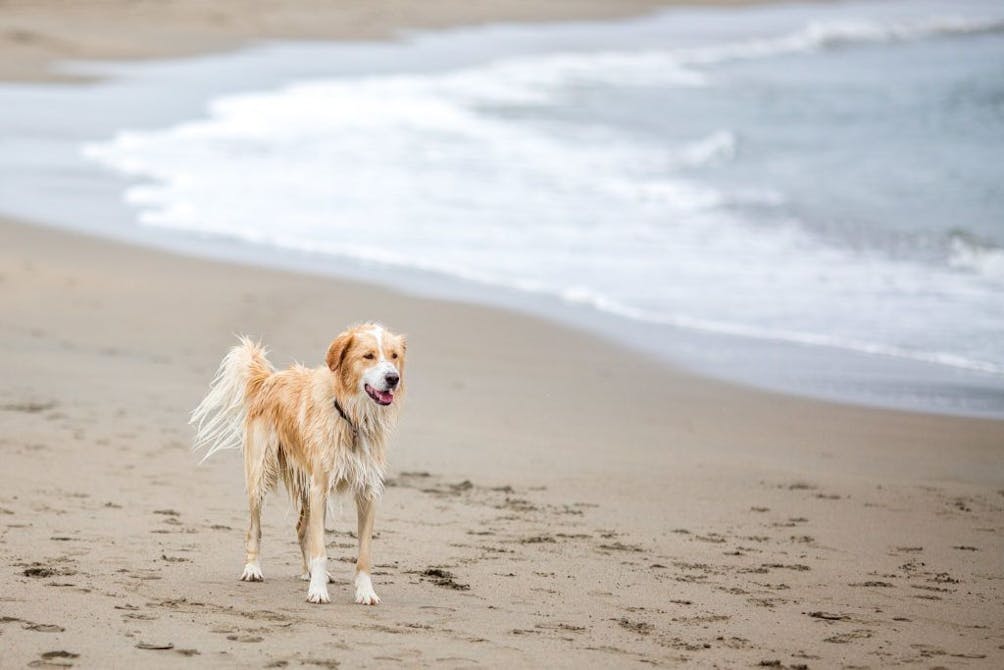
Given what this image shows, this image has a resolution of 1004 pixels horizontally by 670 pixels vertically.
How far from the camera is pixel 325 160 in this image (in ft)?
72.5

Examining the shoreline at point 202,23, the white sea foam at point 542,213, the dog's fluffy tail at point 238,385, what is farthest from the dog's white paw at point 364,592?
the shoreline at point 202,23

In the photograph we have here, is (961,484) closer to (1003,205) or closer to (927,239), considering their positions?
(927,239)

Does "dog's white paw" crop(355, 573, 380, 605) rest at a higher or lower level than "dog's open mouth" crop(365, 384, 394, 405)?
lower

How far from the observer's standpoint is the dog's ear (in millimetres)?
6316

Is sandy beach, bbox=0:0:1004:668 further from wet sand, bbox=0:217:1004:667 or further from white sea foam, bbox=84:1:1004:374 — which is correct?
white sea foam, bbox=84:1:1004:374

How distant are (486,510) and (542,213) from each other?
11027 mm

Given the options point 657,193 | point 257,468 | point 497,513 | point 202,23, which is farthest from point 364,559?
point 202,23

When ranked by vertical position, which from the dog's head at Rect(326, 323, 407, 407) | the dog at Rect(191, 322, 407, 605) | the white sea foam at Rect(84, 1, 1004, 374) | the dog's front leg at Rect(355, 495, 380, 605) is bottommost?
the dog's front leg at Rect(355, 495, 380, 605)

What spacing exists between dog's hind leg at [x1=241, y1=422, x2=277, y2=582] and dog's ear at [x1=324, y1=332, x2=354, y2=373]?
747 millimetres

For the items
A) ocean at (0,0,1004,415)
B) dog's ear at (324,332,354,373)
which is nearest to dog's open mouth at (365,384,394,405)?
dog's ear at (324,332,354,373)

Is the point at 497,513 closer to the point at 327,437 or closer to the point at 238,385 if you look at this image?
the point at 238,385

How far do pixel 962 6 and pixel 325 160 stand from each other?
128 ft

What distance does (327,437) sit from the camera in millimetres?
6457

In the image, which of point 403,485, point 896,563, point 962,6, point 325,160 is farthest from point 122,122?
point 962,6
